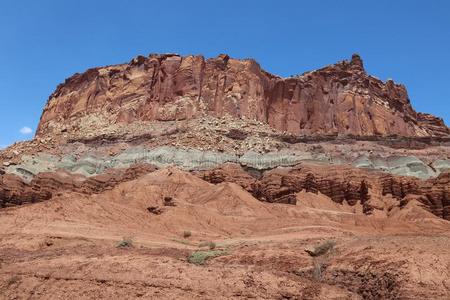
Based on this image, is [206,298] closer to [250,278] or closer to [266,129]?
[250,278]

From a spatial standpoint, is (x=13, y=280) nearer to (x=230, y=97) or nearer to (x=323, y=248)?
(x=323, y=248)

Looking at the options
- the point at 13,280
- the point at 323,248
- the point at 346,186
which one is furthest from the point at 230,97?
the point at 13,280

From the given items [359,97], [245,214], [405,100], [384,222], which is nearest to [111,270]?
[245,214]

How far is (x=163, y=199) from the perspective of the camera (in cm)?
4319

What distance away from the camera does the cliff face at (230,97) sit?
A: 85250 millimetres

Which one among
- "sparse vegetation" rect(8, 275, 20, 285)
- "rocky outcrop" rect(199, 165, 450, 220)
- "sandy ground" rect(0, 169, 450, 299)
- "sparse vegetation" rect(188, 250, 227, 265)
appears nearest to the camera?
"sandy ground" rect(0, 169, 450, 299)

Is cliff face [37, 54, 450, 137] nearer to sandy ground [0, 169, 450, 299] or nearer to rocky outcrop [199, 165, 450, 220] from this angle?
rocky outcrop [199, 165, 450, 220]

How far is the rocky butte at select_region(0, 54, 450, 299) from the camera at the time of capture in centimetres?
1325

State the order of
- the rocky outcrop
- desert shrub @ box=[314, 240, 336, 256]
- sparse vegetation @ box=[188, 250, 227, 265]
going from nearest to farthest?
desert shrub @ box=[314, 240, 336, 256] < sparse vegetation @ box=[188, 250, 227, 265] < the rocky outcrop

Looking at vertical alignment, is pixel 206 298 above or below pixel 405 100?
below

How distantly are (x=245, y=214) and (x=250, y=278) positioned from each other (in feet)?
87.0

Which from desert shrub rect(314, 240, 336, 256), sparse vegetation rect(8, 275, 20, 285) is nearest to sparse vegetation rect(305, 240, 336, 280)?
desert shrub rect(314, 240, 336, 256)

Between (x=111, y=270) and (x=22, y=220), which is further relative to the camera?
(x=22, y=220)

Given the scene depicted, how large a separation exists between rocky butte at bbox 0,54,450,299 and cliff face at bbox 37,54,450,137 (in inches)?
11.3
